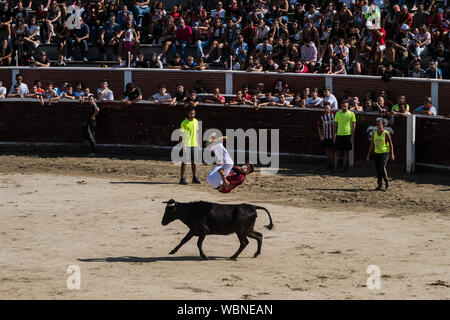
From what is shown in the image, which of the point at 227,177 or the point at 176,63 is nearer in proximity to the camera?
the point at 227,177

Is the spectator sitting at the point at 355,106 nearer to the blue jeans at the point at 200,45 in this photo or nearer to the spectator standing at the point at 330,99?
the spectator standing at the point at 330,99

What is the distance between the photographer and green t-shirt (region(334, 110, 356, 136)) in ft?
73.2

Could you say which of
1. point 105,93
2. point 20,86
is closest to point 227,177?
point 105,93

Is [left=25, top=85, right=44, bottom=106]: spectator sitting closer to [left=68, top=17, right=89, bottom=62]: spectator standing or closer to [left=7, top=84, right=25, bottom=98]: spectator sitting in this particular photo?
[left=7, top=84, right=25, bottom=98]: spectator sitting

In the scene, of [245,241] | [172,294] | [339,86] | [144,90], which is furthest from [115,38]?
[172,294]

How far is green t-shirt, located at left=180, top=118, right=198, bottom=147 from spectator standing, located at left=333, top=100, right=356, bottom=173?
10.1 feet

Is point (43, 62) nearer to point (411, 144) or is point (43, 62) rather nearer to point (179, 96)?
point (179, 96)

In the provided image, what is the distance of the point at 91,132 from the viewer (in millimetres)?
25484

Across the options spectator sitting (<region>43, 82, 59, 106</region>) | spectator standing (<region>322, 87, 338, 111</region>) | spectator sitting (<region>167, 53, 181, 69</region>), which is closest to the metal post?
spectator standing (<region>322, 87, 338, 111</region>)

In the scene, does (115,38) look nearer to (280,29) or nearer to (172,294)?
(280,29)

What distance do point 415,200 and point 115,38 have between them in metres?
11.9

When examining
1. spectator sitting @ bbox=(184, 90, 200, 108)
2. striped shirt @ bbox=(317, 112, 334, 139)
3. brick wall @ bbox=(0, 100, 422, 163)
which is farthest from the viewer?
spectator sitting @ bbox=(184, 90, 200, 108)

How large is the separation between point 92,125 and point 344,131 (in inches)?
256

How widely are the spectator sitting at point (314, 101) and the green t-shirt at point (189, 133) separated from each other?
12.2ft
